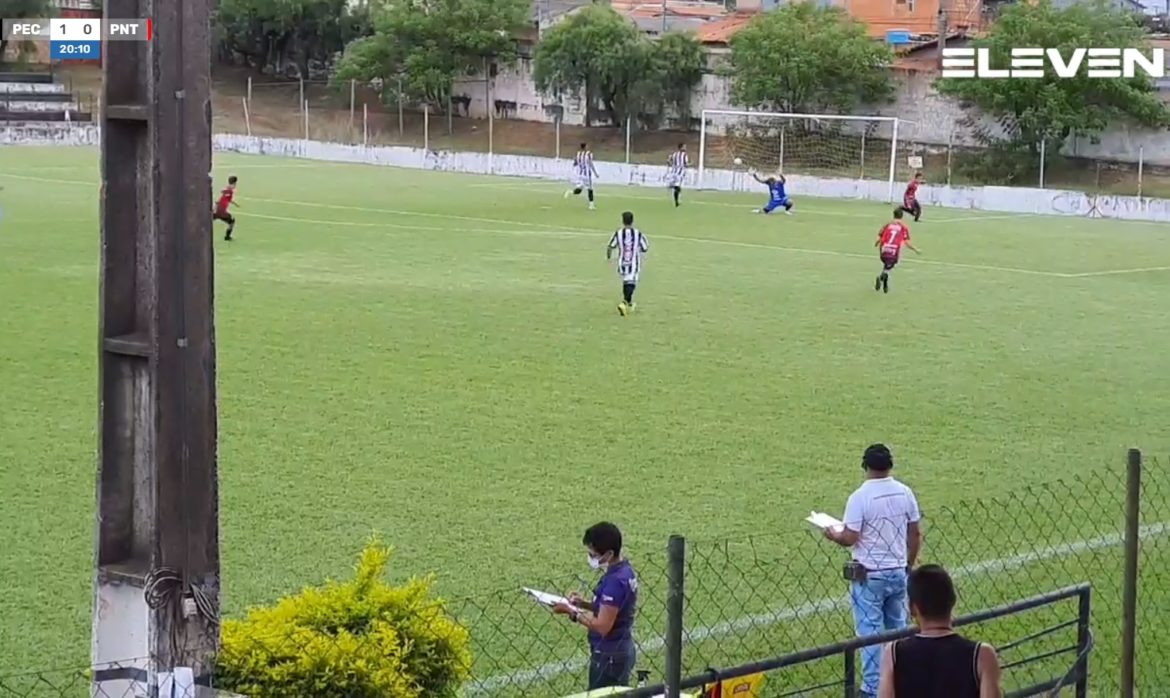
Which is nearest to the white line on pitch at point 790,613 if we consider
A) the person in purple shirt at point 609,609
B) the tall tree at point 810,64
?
the person in purple shirt at point 609,609

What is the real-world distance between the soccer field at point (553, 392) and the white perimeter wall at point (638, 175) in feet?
37.8

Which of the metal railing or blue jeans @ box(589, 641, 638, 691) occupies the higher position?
the metal railing

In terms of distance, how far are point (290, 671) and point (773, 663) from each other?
5.31 feet

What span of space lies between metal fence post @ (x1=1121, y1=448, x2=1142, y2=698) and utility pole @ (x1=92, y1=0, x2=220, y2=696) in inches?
136

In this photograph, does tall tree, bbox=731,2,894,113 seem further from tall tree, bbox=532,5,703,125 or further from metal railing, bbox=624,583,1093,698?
metal railing, bbox=624,583,1093,698

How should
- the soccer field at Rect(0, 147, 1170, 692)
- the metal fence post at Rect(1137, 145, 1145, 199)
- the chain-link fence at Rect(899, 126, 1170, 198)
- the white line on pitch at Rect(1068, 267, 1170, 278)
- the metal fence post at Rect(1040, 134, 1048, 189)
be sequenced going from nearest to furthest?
the soccer field at Rect(0, 147, 1170, 692), the white line on pitch at Rect(1068, 267, 1170, 278), the metal fence post at Rect(1137, 145, 1145, 199), the metal fence post at Rect(1040, 134, 1048, 189), the chain-link fence at Rect(899, 126, 1170, 198)

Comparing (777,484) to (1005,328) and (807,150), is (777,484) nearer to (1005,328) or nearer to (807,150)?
(1005,328)

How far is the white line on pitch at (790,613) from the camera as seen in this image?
8.51 metres

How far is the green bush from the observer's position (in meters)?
5.74

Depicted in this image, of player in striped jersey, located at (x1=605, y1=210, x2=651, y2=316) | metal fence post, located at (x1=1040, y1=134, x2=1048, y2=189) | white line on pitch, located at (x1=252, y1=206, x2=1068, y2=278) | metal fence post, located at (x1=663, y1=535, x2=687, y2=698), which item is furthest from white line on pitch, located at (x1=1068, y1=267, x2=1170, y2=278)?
metal fence post, located at (x1=663, y1=535, x2=687, y2=698)

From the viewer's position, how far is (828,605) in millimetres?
9977

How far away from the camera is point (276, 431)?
1449 cm

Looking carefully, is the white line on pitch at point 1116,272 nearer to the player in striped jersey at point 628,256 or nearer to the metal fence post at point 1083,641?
the player in striped jersey at point 628,256

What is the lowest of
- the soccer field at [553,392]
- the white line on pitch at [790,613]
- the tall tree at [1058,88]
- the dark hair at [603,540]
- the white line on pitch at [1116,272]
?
the white line on pitch at [790,613]
